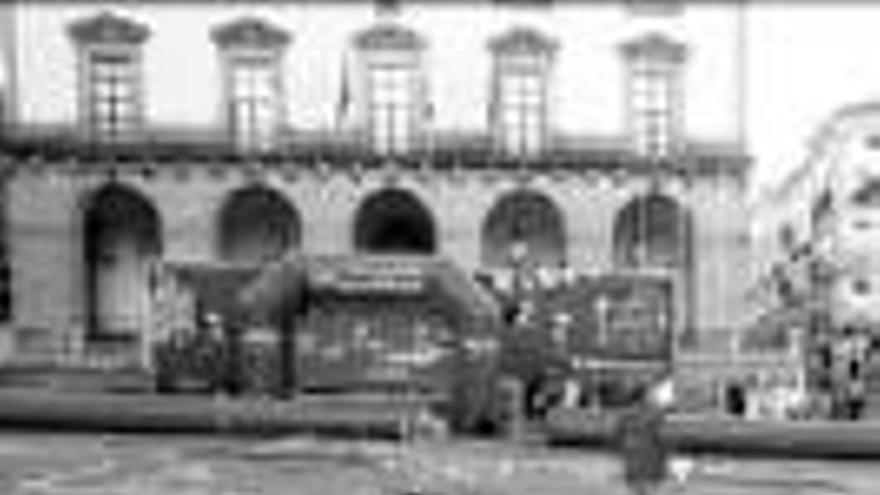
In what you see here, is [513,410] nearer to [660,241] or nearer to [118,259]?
[660,241]

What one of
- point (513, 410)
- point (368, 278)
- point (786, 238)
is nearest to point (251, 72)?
point (368, 278)

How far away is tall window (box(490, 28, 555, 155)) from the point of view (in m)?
50.8

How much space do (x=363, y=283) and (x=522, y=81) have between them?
→ 54.8 ft

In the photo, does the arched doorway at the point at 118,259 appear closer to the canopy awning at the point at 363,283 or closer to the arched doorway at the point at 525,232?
the arched doorway at the point at 525,232

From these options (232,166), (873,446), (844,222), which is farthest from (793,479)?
(844,222)

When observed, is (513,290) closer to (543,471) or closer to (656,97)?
(543,471)

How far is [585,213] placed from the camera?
49781mm

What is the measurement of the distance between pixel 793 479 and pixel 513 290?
1335cm

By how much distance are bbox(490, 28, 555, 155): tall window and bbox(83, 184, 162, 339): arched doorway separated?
1260cm

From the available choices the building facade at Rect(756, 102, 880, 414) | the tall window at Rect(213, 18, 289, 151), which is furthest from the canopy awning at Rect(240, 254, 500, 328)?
the building facade at Rect(756, 102, 880, 414)

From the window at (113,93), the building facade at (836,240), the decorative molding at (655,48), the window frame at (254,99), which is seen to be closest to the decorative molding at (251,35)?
the window frame at (254,99)

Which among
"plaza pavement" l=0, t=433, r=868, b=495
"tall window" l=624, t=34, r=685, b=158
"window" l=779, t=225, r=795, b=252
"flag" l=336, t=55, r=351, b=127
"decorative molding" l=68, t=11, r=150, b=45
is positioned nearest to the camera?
"plaza pavement" l=0, t=433, r=868, b=495

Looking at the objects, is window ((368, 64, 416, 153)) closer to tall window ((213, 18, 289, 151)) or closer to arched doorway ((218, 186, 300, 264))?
tall window ((213, 18, 289, 151))

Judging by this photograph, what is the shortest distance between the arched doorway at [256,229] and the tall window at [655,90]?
12.3m
